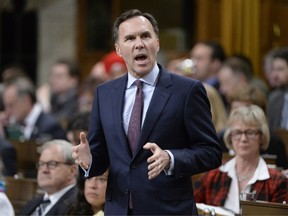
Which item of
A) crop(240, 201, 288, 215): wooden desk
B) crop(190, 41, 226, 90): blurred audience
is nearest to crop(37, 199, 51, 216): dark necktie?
crop(240, 201, 288, 215): wooden desk

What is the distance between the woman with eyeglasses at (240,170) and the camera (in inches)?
228

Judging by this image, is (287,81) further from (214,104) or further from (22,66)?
(22,66)

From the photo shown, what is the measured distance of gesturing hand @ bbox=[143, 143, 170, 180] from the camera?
13.2ft

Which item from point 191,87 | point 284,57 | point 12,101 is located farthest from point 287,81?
point 191,87

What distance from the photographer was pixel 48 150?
20.4ft

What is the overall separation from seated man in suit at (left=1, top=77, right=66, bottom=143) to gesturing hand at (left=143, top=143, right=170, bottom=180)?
487 centimetres

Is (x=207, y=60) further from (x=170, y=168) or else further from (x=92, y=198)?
(x=170, y=168)

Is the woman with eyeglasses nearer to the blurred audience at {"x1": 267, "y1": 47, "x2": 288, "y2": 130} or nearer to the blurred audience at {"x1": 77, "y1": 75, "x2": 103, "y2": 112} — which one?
the blurred audience at {"x1": 267, "y1": 47, "x2": 288, "y2": 130}

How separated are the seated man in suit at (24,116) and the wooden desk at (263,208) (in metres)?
4.23

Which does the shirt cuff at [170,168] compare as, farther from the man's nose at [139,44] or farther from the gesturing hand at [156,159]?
the man's nose at [139,44]

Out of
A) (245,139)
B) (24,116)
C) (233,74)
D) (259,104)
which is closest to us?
(245,139)

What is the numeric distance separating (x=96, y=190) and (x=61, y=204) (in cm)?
36

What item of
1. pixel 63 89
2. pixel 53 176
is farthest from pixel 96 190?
pixel 63 89

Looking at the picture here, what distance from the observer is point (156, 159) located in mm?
4027
